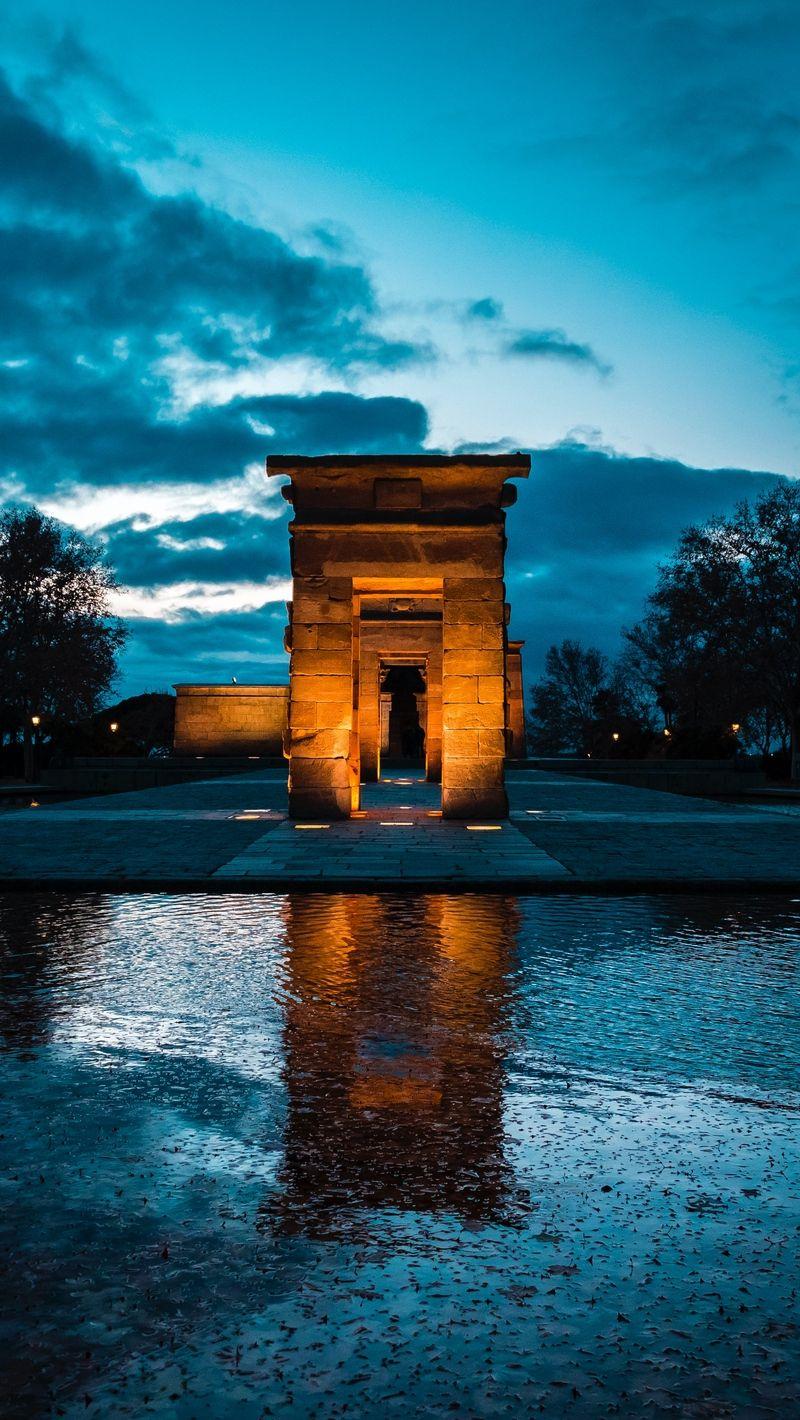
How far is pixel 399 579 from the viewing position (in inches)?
664

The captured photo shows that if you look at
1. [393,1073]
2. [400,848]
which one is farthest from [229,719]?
[393,1073]

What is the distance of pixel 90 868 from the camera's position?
36.0 ft

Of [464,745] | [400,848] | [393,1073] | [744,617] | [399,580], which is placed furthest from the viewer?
[744,617]

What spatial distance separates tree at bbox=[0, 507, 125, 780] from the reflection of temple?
34.6 meters

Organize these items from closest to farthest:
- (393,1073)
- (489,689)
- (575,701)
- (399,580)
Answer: (393,1073), (489,689), (399,580), (575,701)

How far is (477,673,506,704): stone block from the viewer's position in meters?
16.4

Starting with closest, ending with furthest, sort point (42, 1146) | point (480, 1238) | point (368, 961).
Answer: point (480, 1238) → point (42, 1146) → point (368, 961)

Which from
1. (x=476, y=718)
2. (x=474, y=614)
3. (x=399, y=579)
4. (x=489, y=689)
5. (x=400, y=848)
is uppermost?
(x=399, y=579)

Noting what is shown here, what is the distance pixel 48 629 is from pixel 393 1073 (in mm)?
39666

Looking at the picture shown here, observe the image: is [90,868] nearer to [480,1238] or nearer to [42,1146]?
[42,1146]

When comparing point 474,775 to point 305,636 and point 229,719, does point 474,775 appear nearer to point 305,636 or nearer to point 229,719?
point 305,636

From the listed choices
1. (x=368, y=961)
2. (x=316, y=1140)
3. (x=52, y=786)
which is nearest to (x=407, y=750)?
(x=52, y=786)

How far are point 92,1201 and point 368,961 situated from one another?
379 centimetres

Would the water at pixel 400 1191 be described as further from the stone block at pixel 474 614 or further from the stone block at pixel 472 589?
the stone block at pixel 472 589
